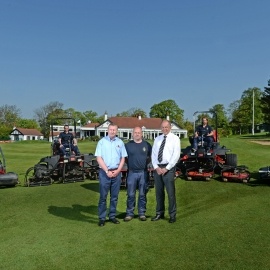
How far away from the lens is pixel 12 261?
193 inches

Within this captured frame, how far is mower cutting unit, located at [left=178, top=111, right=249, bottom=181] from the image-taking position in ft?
38.0

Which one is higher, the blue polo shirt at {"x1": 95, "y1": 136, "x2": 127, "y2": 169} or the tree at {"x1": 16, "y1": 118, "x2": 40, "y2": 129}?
the tree at {"x1": 16, "y1": 118, "x2": 40, "y2": 129}

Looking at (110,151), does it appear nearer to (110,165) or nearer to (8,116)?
(110,165)

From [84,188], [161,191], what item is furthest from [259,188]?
[84,188]

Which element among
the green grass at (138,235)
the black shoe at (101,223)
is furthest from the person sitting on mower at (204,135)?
the black shoe at (101,223)

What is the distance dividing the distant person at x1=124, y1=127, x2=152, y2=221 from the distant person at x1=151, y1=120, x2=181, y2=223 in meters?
0.26

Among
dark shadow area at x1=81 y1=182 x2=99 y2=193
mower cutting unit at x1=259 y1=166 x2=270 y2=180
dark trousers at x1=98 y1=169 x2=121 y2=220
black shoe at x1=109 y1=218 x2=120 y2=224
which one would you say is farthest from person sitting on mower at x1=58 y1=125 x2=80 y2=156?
black shoe at x1=109 y1=218 x2=120 y2=224

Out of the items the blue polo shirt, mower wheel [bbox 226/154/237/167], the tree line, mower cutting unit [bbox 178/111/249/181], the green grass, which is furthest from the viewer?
the tree line

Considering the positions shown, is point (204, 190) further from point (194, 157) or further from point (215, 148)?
point (215, 148)

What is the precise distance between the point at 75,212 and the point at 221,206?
10.1 ft

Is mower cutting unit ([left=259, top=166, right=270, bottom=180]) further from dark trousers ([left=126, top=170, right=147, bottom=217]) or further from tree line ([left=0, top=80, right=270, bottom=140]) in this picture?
tree line ([left=0, top=80, right=270, bottom=140])

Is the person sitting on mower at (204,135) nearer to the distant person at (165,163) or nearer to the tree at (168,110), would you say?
the distant person at (165,163)

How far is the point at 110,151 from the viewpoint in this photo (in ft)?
23.0

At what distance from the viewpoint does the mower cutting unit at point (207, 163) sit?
11570mm
